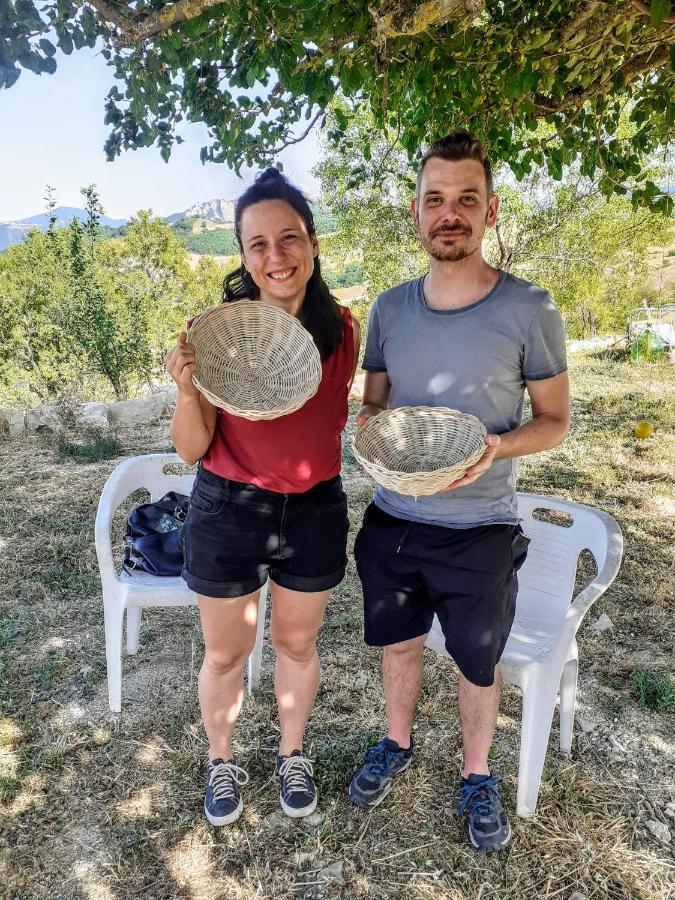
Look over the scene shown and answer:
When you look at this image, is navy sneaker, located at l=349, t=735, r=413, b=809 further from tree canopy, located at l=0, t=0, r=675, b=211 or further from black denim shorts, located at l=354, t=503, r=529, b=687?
tree canopy, located at l=0, t=0, r=675, b=211

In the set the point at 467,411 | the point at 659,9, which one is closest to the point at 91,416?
the point at 467,411

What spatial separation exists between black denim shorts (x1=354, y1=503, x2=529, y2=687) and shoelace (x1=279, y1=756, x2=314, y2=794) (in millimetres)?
566

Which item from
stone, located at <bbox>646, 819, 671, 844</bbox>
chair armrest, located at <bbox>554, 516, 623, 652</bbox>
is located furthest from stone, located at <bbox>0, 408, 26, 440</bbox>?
stone, located at <bbox>646, 819, 671, 844</bbox>

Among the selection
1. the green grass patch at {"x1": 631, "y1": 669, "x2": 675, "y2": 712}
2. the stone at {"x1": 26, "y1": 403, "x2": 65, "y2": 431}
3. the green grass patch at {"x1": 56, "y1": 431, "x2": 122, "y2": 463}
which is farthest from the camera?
the stone at {"x1": 26, "y1": 403, "x2": 65, "y2": 431}

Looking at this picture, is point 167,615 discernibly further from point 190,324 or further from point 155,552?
point 190,324

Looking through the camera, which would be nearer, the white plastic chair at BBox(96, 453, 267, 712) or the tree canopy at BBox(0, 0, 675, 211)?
the tree canopy at BBox(0, 0, 675, 211)

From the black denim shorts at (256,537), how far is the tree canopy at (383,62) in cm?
143

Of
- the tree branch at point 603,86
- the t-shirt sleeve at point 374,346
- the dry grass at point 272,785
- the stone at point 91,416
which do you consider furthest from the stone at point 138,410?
the t-shirt sleeve at point 374,346

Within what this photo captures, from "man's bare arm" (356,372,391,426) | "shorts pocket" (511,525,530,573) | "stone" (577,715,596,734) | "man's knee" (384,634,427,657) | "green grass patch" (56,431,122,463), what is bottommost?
"green grass patch" (56,431,122,463)

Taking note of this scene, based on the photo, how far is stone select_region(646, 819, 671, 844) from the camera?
209 centimetres

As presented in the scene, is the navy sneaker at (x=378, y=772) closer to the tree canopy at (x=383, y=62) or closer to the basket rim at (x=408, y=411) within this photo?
the basket rim at (x=408, y=411)

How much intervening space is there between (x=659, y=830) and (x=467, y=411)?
1594 mm

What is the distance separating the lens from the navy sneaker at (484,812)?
80.4 inches

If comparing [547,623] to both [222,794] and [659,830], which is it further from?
[222,794]
